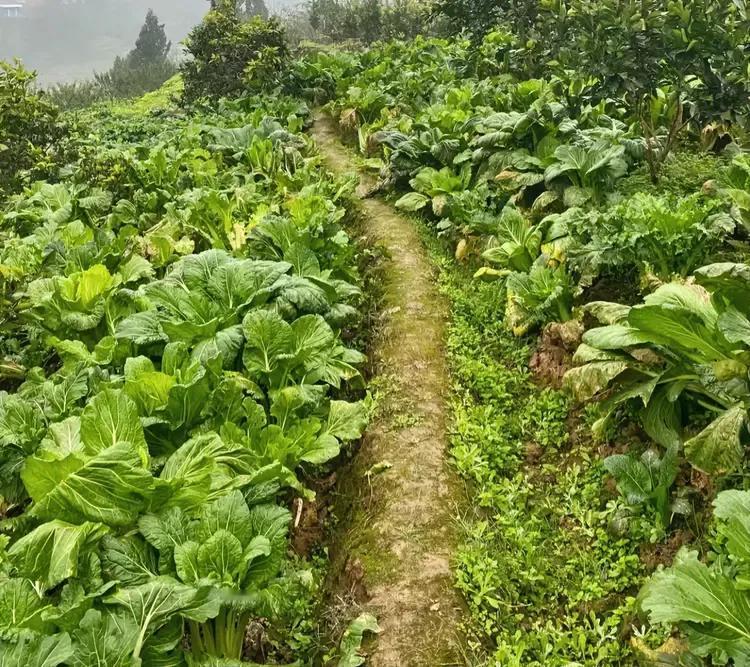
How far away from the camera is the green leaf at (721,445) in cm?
259

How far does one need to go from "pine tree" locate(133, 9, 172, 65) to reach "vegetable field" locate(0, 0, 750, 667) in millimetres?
29150

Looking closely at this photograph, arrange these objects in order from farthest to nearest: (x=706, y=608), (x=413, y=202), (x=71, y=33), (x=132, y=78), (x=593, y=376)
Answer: (x=71, y=33) → (x=132, y=78) → (x=413, y=202) → (x=593, y=376) → (x=706, y=608)

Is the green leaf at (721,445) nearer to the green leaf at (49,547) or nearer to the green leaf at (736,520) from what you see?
the green leaf at (736,520)

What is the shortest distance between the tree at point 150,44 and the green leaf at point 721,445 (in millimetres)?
34759

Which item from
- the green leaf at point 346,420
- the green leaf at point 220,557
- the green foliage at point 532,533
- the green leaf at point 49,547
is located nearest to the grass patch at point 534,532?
the green foliage at point 532,533

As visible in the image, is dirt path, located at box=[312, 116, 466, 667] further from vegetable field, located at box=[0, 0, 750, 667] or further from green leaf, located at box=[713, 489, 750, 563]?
green leaf, located at box=[713, 489, 750, 563]

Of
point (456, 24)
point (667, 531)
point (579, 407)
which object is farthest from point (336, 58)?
point (667, 531)

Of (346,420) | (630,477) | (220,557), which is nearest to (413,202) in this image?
(346,420)

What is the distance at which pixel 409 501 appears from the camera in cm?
336

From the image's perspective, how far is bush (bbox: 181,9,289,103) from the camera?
12727 millimetres

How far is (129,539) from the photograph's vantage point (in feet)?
8.51

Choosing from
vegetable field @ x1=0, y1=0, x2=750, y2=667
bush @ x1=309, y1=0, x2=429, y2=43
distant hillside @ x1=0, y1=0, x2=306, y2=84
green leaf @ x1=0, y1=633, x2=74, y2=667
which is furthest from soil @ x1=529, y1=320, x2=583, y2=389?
distant hillside @ x1=0, y1=0, x2=306, y2=84

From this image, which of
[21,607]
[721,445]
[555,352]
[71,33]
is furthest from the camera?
[71,33]

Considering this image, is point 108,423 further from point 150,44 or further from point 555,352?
point 150,44
